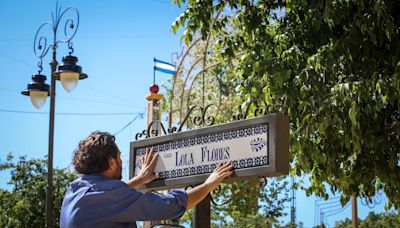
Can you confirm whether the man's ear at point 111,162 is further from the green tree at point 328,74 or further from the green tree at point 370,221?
the green tree at point 370,221

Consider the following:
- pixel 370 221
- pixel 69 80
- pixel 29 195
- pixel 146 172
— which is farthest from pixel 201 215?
pixel 370 221

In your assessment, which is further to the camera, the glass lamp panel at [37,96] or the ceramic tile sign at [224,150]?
the glass lamp panel at [37,96]

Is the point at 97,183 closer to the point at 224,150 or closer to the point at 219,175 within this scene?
the point at 219,175

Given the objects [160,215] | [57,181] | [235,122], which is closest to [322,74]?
[235,122]

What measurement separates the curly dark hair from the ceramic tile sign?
2.34 feet

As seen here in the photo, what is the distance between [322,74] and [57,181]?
8.57m

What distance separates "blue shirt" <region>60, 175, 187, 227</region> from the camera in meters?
2.74

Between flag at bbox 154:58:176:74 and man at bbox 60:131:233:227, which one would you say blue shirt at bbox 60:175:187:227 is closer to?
man at bbox 60:131:233:227

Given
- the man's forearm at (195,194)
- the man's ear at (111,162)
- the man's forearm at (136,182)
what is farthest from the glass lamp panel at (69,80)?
the man's ear at (111,162)

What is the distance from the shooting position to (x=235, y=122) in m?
3.38

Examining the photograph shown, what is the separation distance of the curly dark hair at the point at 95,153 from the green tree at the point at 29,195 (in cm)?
1110

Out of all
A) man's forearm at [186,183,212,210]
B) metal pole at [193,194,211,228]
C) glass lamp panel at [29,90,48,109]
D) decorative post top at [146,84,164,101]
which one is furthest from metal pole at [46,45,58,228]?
man's forearm at [186,183,212,210]

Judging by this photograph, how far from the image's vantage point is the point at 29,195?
13.9 meters

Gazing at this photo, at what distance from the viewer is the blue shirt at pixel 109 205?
274 cm
